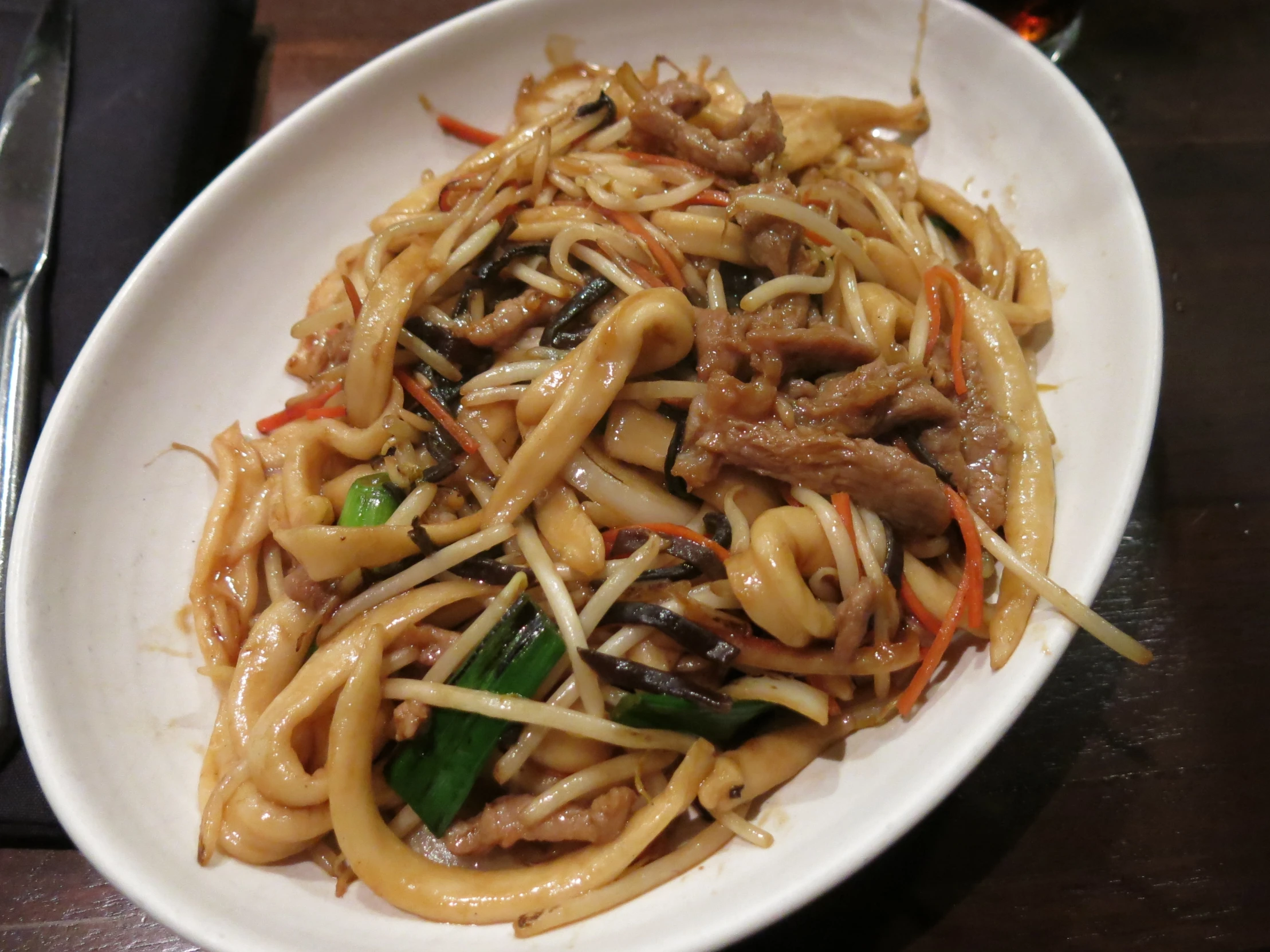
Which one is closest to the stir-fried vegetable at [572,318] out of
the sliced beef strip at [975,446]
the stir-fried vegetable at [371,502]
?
the stir-fried vegetable at [371,502]

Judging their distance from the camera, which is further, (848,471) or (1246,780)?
(1246,780)

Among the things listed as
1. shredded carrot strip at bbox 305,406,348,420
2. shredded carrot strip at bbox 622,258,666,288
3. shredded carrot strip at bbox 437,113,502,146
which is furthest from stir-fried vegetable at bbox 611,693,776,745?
shredded carrot strip at bbox 437,113,502,146

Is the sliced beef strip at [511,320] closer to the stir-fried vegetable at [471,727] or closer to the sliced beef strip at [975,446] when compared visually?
the stir-fried vegetable at [471,727]

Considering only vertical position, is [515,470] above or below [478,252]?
below

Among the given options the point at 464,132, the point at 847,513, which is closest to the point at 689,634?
the point at 847,513

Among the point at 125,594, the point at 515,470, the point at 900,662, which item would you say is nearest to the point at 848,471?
the point at 900,662

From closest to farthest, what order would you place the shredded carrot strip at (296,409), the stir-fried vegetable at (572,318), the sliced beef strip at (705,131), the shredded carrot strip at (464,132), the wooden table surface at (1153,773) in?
1. the wooden table surface at (1153,773)
2. the stir-fried vegetable at (572,318)
3. the sliced beef strip at (705,131)
4. the shredded carrot strip at (296,409)
5. the shredded carrot strip at (464,132)

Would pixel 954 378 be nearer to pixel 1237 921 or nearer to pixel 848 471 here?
pixel 848 471
